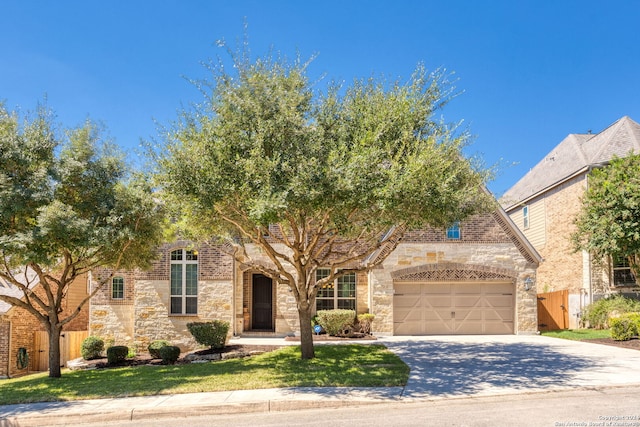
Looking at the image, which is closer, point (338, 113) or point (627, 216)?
point (338, 113)

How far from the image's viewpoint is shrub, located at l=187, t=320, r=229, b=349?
18078 millimetres

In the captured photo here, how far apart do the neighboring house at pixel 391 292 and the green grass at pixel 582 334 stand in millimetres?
965

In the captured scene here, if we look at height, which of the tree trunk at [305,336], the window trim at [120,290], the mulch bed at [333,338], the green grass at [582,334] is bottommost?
the green grass at [582,334]

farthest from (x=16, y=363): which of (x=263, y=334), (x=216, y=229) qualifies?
(x=216, y=229)

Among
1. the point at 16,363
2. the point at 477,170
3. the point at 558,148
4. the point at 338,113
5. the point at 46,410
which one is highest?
the point at 558,148

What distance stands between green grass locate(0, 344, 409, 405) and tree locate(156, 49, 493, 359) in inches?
129

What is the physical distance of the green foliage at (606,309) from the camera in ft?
67.5

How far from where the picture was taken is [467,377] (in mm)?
11680

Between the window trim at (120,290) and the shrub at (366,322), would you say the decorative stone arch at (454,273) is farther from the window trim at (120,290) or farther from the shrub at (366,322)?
the window trim at (120,290)

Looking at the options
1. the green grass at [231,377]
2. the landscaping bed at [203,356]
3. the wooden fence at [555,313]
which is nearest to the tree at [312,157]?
the green grass at [231,377]

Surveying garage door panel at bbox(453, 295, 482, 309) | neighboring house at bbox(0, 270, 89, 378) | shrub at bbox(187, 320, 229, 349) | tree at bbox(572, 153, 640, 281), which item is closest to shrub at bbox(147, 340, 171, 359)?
shrub at bbox(187, 320, 229, 349)

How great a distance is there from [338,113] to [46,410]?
27.9 feet

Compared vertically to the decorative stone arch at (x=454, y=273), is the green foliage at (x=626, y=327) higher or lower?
lower

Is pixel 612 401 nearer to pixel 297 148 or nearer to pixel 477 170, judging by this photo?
pixel 477 170
